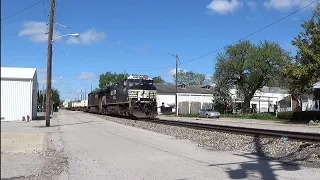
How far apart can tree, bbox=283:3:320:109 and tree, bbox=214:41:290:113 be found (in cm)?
2472

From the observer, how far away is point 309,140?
1446 centimetres

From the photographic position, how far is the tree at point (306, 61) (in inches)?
1281

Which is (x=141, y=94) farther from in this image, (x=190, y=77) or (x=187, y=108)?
(x=190, y=77)

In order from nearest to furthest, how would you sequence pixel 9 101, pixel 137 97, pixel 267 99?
pixel 9 101, pixel 137 97, pixel 267 99

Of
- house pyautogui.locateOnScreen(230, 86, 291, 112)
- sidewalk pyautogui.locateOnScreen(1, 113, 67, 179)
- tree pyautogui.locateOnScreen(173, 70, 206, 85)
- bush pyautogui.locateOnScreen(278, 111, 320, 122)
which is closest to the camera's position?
sidewalk pyautogui.locateOnScreen(1, 113, 67, 179)

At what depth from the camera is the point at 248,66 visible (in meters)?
62.1

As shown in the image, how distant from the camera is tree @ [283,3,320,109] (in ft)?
107

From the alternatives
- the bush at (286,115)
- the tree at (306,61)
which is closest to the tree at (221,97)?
the bush at (286,115)

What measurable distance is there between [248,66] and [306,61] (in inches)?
1075

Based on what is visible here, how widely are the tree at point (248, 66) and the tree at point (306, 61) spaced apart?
81.1 feet

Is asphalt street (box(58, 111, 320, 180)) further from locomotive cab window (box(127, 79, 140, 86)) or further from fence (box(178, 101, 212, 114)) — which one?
fence (box(178, 101, 212, 114))

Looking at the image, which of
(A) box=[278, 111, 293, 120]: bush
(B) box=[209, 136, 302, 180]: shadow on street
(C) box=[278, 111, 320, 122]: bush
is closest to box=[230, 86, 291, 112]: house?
(A) box=[278, 111, 293, 120]: bush

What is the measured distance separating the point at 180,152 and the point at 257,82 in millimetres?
53077

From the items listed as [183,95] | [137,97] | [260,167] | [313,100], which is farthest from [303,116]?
[183,95]
